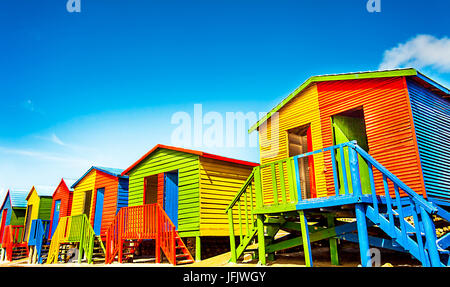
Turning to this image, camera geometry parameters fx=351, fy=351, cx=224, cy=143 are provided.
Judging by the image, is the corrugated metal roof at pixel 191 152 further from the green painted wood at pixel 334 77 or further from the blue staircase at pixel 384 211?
the blue staircase at pixel 384 211

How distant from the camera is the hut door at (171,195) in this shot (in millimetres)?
14891

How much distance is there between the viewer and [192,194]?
46.1 ft

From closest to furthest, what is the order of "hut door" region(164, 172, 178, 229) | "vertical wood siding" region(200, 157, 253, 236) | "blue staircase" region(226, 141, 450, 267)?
"blue staircase" region(226, 141, 450, 267) < "vertical wood siding" region(200, 157, 253, 236) < "hut door" region(164, 172, 178, 229)

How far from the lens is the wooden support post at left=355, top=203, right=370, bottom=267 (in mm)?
7363

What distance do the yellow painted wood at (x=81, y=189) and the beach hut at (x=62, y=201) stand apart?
1.71 metres

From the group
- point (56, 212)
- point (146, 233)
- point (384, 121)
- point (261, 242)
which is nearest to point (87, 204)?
point (56, 212)

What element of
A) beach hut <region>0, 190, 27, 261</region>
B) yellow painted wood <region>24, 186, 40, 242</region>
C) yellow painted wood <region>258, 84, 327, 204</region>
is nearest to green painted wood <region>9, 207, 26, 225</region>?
beach hut <region>0, 190, 27, 261</region>

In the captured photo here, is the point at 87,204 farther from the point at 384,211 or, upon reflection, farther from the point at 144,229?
the point at 384,211

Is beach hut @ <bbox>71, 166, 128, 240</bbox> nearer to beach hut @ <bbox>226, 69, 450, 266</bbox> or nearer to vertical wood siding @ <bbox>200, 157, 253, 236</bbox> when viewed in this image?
vertical wood siding @ <bbox>200, 157, 253, 236</bbox>

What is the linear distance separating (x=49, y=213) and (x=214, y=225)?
1867 cm

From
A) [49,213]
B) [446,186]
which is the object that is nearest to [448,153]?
[446,186]

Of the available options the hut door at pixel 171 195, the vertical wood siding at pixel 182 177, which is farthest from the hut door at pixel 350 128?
the hut door at pixel 171 195

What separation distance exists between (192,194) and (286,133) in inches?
175

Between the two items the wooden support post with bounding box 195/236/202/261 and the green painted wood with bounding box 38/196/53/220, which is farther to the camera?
the green painted wood with bounding box 38/196/53/220
